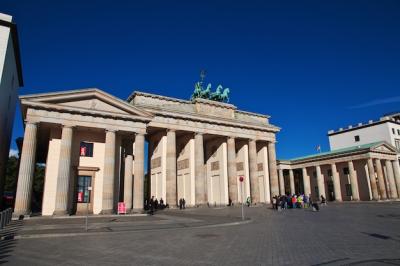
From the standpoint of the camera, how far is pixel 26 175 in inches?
941

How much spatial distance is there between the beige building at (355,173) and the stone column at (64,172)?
41.9 meters

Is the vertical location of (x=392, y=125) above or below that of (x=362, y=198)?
above

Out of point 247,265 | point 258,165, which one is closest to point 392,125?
point 258,165

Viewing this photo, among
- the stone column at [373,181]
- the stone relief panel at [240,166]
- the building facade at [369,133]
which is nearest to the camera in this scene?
the stone relief panel at [240,166]

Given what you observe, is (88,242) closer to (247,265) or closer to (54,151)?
(247,265)

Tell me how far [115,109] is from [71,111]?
→ 4060 millimetres

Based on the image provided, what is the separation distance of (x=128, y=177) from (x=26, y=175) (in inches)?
357

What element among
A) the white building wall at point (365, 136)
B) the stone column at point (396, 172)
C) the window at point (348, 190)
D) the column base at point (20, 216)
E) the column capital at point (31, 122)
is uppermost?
the white building wall at point (365, 136)

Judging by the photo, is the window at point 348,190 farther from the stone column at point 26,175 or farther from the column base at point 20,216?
the column base at point 20,216

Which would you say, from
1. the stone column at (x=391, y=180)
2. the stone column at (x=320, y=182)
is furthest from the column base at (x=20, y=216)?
the stone column at (x=391, y=180)

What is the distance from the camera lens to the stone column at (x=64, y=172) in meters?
24.9

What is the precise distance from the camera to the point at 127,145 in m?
33.1

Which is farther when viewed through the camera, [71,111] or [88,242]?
[71,111]

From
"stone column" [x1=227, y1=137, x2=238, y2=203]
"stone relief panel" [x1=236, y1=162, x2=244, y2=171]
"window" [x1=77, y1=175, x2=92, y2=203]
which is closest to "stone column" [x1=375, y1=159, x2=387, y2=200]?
"stone relief panel" [x1=236, y1=162, x2=244, y2=171]
